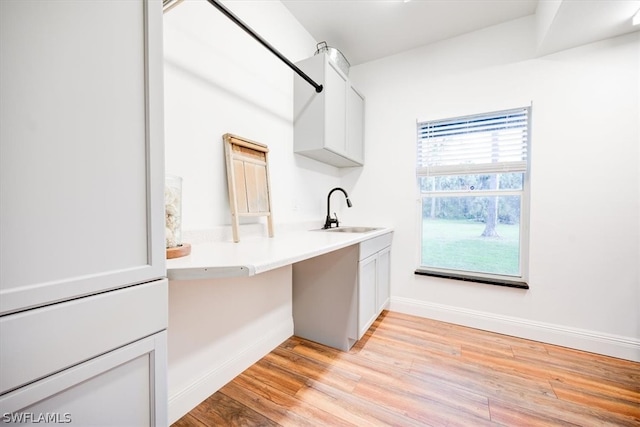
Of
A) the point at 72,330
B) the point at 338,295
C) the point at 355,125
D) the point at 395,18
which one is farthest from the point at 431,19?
the point at 72,330

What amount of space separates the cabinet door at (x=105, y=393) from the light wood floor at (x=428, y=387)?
72cm

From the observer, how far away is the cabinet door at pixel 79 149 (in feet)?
1.72

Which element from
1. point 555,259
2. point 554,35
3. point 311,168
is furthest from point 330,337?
point 554,35

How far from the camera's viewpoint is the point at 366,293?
2031 millimetres

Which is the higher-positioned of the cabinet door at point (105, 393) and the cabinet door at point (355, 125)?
the cabinet door at point (355, 125)

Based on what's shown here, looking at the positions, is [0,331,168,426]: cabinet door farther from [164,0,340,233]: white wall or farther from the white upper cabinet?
the white upper cabinet

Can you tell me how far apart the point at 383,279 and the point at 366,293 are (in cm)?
49

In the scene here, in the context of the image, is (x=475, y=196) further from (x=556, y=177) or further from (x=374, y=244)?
(x=374, y=244)

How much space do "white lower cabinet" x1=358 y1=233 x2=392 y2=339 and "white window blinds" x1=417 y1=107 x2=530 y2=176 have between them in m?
0.87

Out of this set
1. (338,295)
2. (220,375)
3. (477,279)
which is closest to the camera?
(220,375)

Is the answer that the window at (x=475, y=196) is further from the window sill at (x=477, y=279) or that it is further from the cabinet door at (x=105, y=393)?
the cabinet door at (x=105, y=393)

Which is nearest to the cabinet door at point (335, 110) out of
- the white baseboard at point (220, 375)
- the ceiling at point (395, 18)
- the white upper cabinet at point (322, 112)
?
the white upper cabinet at point (322, 112)

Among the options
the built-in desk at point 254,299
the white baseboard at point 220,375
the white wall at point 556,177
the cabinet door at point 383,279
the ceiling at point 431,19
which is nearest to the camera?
the built-in desk at point 254,299

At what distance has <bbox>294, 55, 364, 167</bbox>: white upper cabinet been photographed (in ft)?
6.85
